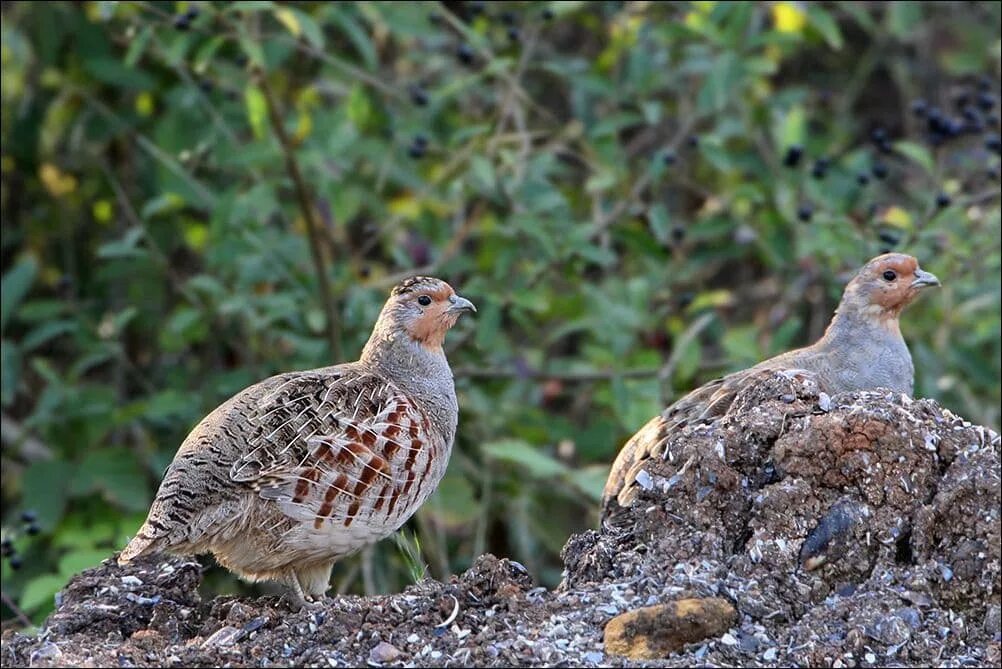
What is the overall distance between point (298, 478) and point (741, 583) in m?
1.72

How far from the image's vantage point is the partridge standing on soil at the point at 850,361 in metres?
5.93

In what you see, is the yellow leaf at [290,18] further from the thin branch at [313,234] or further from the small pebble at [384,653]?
the small pebble at [384,653]

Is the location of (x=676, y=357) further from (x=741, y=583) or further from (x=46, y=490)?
(x=741, y=583)

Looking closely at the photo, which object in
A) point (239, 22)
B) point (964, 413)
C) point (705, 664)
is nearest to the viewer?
point (705, 664)

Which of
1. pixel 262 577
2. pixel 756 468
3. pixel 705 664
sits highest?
pixel 756 468

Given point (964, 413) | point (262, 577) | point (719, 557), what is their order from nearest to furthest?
point (719, 557), point (262, 577), point (964, 413)

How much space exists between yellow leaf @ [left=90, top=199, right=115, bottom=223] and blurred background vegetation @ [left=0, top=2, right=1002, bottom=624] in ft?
0.06

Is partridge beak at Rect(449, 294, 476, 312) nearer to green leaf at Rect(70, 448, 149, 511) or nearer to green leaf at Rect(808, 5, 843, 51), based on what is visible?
green leaf at Rect(70, 448, 149, 511)

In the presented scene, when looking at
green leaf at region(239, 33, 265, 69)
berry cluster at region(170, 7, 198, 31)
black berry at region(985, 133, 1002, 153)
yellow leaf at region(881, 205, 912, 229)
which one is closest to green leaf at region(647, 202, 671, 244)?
yellow leaf at region(881, 205, 912, 229)

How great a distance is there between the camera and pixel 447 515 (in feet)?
28.1

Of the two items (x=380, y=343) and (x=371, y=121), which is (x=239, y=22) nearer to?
(x=371, y=121)

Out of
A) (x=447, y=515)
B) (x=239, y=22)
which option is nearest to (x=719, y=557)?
(x=447, y=515)

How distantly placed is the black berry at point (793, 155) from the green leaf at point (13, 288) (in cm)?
416

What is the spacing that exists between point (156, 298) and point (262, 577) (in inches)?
165
